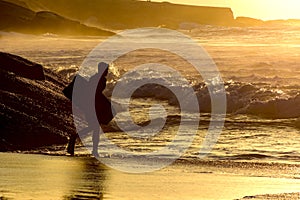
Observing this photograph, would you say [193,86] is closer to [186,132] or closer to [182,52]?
[186,132]

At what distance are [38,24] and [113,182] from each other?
118m

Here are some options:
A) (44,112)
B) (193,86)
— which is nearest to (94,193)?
(44,112)

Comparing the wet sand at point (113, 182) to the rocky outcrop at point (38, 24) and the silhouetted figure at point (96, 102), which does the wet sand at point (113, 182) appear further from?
the rocky outcrop at point (38, 24)

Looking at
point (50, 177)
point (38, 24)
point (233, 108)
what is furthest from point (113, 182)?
point (38, 24)

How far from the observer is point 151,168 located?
52.3 ft

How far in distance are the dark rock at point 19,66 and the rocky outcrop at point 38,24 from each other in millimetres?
96856

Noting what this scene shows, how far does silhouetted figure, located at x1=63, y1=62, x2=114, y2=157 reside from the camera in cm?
1792

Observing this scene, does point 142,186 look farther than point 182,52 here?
No

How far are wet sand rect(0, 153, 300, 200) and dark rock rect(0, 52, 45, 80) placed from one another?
208 inches

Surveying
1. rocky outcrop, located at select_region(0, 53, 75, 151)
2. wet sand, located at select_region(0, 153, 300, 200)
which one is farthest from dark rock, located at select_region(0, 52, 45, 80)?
wet sand, located at select_region(0, 153, 300, 200)

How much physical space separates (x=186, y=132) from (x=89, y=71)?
2017 cm

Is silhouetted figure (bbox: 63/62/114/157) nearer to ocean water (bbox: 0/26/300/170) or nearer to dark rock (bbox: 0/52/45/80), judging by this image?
ocean water (bbox: 0/26/300/170)

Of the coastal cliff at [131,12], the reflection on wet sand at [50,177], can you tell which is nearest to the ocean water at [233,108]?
the reflection on wet sand at [50,177]

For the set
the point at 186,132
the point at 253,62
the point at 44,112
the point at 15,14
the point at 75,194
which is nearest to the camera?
the point at 75,194
